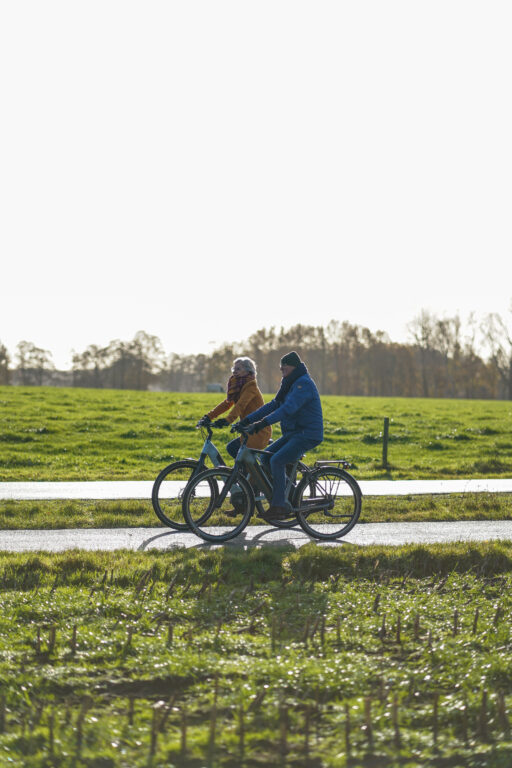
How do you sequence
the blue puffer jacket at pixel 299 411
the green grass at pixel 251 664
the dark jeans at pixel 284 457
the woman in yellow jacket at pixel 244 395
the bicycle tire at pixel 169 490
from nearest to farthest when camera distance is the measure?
the green grass at pixel 251 664
the blue puffer jacket at pixel 299 411
the dark jeans at pixel 284 457
the bicycle tire at pixel 169 490
the woman in yellow jacket at pixel 244 395

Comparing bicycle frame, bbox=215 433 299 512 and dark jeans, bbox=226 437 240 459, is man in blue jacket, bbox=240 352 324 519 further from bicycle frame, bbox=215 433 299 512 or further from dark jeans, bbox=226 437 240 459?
dark jeans, bbox=226 437 240 459

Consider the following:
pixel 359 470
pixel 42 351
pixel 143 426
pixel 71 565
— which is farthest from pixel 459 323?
pixel 71 565

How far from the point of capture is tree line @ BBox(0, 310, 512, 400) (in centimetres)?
8012

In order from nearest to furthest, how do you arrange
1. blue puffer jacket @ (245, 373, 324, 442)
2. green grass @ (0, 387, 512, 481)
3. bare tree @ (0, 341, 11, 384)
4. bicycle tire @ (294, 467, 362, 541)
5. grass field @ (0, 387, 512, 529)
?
blue puffer jacket @ (245, 373, 324, 442) < bicycle tire @ (294, 467, 362, 541) < grass field @ (0, 387, 512, 529) < green grass @ (0, 387, 512, 481) < bare tree @ (0, 341, 11, 384)

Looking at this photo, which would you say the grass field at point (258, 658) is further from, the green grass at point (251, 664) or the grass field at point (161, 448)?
the grass field at point (161, 448)

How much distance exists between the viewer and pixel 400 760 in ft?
10.1

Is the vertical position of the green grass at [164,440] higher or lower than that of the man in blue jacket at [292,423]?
lower

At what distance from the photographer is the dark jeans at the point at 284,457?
842 cm

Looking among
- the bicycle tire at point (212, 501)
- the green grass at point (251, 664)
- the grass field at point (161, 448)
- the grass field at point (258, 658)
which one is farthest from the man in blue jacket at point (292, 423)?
the green grass at point (251, 664)

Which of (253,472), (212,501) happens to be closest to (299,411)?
(253,472)

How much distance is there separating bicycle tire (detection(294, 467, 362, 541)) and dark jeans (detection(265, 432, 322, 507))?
339mm

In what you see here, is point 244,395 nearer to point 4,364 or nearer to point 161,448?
point 161,448

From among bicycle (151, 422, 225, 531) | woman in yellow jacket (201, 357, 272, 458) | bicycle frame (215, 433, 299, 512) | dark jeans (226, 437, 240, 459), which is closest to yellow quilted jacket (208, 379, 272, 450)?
woman in yellow jacket (201, 357, 272, 458)

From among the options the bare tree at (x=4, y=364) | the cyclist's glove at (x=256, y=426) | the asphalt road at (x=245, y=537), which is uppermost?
the bare tree at (x=4, y=364)
